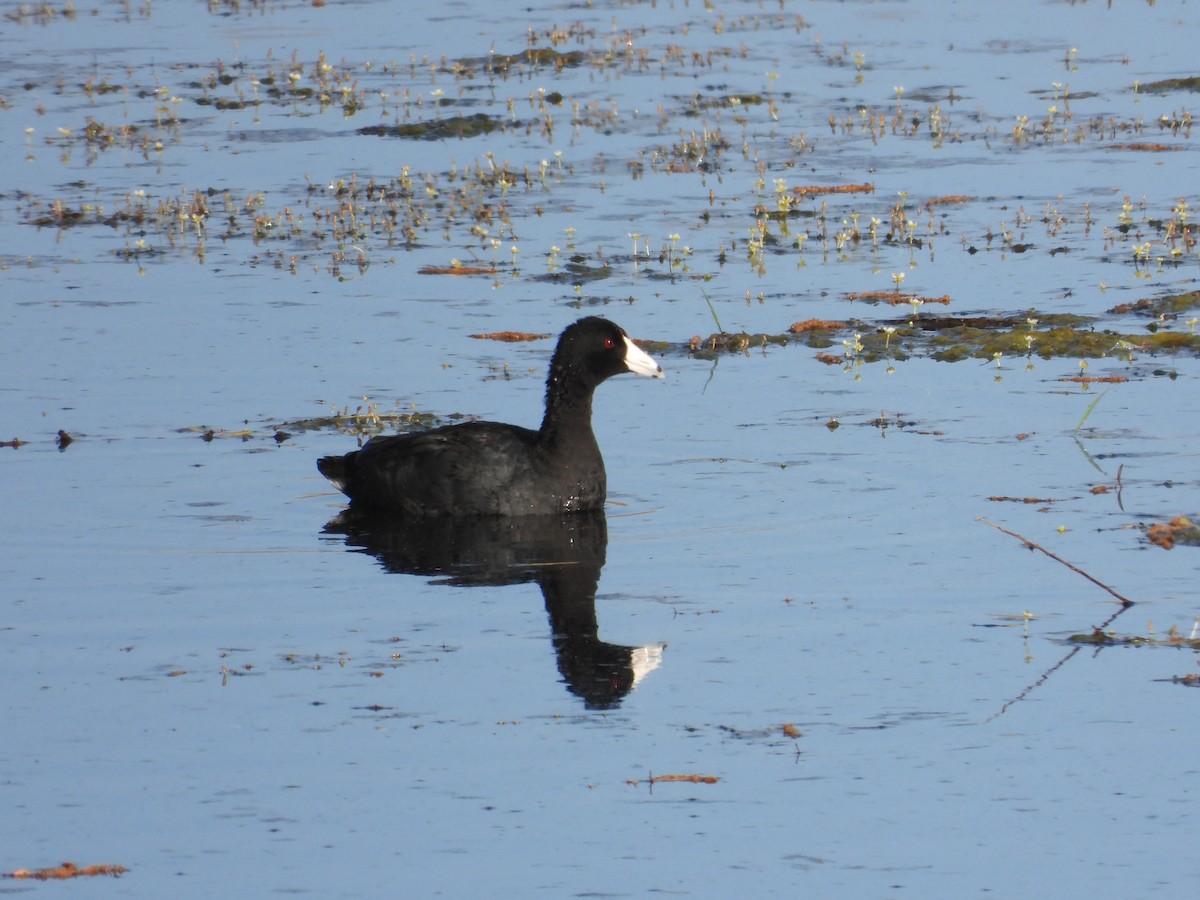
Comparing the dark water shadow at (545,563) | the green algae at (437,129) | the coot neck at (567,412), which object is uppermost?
the green algae at (437,129)

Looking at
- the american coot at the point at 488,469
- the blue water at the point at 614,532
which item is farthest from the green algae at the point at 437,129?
the american coot at the point at 488,469

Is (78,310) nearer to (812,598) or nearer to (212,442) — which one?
(212,442)

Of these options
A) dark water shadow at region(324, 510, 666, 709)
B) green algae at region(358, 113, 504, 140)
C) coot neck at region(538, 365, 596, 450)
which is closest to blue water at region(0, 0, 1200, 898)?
dark water shadow at region(324, 510, 666, 709)

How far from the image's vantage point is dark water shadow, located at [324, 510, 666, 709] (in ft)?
31.0

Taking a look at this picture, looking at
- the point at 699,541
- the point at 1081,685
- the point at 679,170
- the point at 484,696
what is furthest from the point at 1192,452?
the point at 679,170

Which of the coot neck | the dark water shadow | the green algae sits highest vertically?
the green algae

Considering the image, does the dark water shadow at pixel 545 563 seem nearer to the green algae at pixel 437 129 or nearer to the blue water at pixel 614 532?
the blue water at pixel 614 532

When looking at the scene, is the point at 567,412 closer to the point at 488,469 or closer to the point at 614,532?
the point at 488,469

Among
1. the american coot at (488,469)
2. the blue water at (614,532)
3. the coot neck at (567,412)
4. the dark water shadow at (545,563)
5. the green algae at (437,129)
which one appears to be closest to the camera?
the blue water at (614,532)

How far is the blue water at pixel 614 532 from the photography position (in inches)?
299

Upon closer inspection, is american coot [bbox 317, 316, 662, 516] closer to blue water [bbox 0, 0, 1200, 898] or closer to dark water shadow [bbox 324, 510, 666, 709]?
dark water shadow [bbox 324, 510, 666, 709]

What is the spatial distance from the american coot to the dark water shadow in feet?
0.31

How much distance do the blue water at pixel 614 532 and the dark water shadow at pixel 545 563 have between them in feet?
0.26

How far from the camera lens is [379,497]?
12883 millimetres
